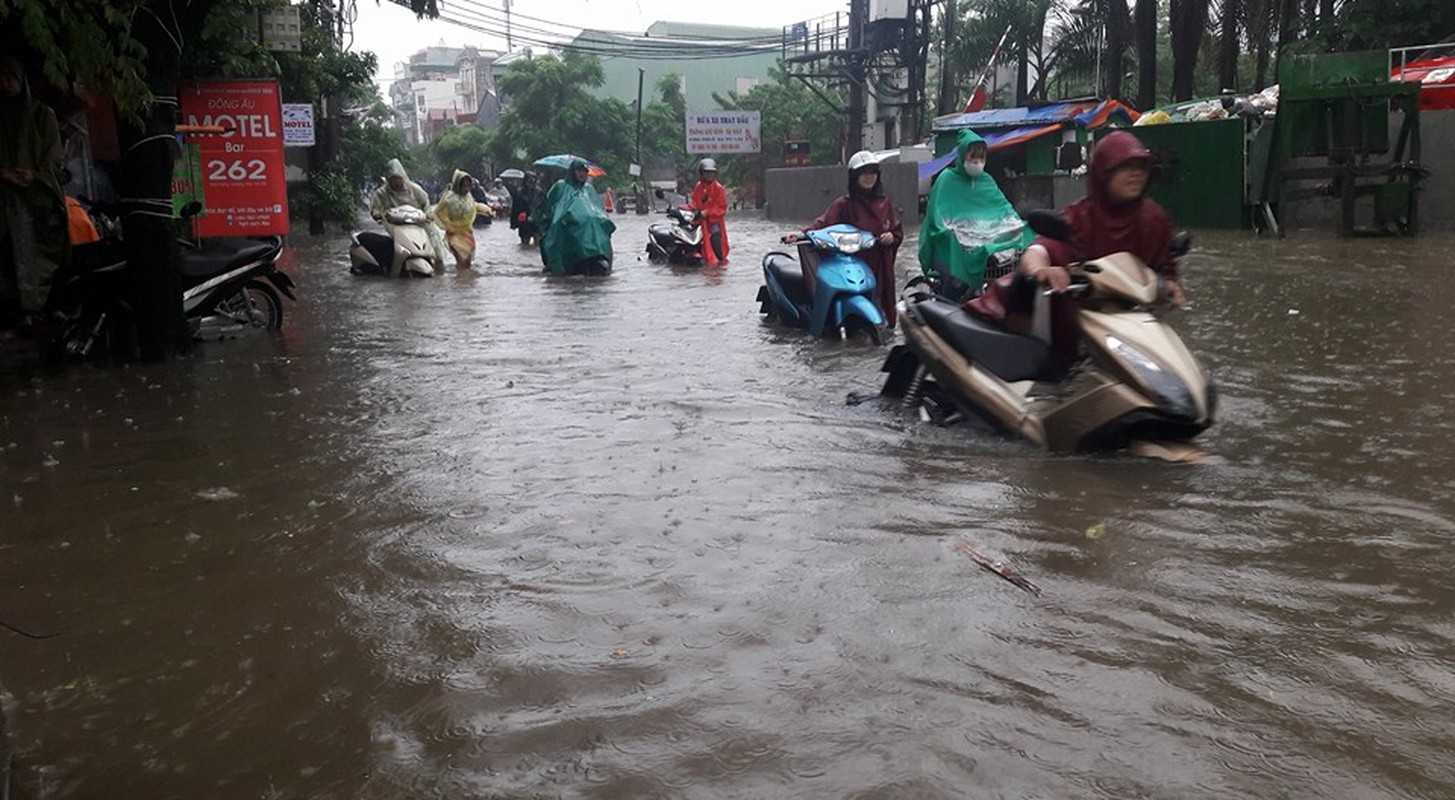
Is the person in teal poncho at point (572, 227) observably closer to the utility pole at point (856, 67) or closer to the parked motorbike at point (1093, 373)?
the parked motorbike at point (1093, 373)

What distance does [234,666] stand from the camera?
10.7 feet

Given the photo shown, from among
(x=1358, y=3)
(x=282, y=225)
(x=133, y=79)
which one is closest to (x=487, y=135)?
(x=1358, y=3)

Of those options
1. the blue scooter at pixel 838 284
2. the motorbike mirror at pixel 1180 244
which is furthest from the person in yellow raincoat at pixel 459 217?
the motorbike mirror at pixel 1180 244

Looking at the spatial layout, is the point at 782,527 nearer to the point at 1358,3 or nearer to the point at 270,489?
the point at 270,489

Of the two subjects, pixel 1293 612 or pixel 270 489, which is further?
pixel 270 489

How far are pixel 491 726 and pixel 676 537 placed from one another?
1.54m

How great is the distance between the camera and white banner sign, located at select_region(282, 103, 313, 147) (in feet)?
70.8

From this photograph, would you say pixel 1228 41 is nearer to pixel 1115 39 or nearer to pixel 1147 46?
pixel 1147 46

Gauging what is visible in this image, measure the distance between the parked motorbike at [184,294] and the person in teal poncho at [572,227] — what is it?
625cm

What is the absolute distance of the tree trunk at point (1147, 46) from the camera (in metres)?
24.5

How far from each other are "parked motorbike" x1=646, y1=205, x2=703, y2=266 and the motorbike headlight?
13260 millimetres

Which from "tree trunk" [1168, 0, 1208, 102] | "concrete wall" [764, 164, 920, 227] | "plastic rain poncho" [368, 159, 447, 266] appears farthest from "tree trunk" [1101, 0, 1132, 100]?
"plastic rain poncho" [368, 159, 447, 266]

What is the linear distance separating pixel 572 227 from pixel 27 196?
9.20 m

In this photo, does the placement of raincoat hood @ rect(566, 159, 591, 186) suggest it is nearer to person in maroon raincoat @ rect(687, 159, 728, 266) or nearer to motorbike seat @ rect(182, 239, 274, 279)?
person in maroon raincoat @ rect(687, 159, 728, 266)
